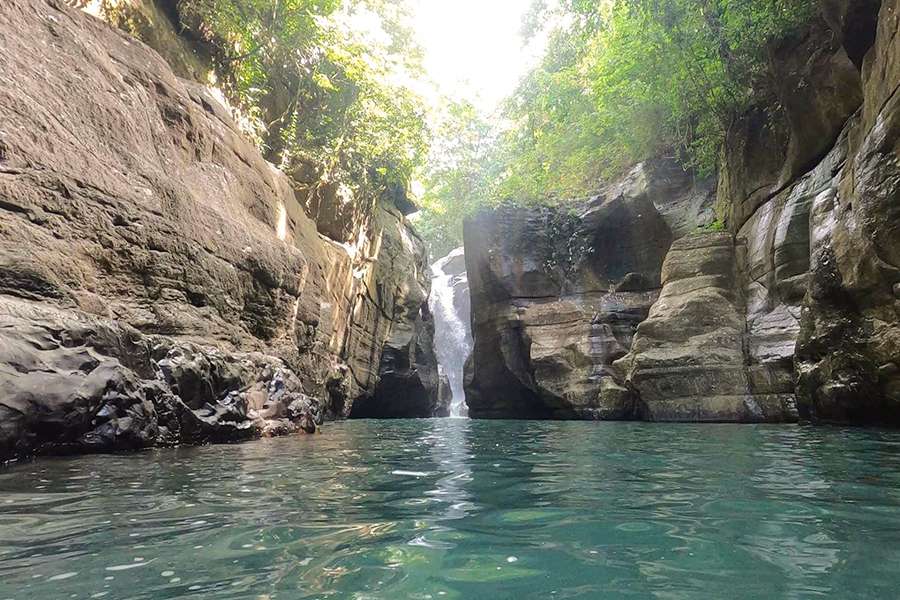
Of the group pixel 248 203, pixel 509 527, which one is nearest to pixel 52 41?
pixel 248 203

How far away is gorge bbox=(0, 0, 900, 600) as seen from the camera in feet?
6.34

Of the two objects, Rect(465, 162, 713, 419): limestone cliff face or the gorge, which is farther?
Rect(465, 162, 713, 419): limestone cliff face

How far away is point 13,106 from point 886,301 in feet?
32.0

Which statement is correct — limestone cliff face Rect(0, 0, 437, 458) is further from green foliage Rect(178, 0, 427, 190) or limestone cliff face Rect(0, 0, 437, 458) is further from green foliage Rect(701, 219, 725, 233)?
green foliage Rect(701, 219, 725, 233)

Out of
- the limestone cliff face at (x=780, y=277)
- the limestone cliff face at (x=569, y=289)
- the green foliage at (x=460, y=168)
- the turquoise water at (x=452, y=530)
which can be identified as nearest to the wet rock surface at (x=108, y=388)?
the turquoise water at (x=452, y=530)

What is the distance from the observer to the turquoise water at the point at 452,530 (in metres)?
1.58

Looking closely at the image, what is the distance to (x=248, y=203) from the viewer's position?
31.7 feet

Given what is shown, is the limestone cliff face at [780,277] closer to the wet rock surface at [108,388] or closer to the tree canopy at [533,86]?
the tree canopy at [533,86]

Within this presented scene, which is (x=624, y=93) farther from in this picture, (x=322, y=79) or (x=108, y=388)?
(x=108, y=388)

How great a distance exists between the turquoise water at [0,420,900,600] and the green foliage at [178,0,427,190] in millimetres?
10277

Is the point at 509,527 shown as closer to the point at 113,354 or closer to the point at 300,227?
the point at 113,354

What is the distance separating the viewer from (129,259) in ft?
20.3

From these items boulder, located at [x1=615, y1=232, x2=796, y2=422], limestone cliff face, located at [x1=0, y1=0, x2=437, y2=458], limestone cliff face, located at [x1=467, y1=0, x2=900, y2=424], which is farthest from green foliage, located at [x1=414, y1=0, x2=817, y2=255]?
limestone cliff face, located at [x1=0, y1=0, x2=437, y2=458]

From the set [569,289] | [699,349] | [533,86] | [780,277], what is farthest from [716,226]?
[533,86]
